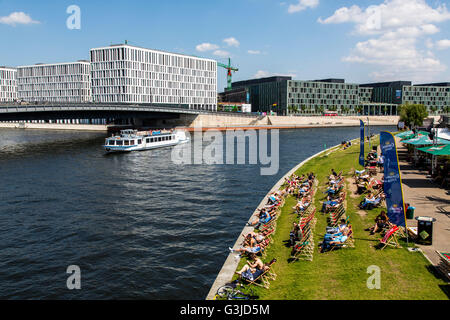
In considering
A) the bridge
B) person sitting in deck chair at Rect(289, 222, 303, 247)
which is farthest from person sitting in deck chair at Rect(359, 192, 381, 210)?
the bridge

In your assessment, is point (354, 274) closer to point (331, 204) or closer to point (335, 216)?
point (335, 216)

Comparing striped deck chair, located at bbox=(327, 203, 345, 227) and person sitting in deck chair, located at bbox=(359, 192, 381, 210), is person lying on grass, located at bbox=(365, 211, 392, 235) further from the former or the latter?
person sitting in deck chair, located at bbox=(359, 192, 381, 210)

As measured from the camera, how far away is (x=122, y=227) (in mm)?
24172

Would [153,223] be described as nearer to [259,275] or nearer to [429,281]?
[259,275]

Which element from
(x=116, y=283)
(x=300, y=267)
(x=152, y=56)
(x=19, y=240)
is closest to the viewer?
(x=300, y=267)

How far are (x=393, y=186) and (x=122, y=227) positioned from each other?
16.4 m

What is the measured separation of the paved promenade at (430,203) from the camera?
1532cm

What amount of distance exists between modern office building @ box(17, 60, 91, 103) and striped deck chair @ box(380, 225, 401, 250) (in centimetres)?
18417

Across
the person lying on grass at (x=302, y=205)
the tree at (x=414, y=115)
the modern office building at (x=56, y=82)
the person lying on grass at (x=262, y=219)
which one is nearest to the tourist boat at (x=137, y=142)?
the tree at (x=414, y=115)

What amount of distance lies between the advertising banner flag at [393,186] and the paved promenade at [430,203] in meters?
1.54

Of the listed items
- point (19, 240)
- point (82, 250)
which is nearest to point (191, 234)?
point (82, 250)
